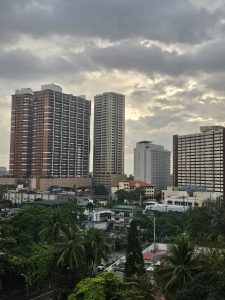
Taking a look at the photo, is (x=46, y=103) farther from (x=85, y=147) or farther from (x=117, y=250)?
(x=117, y=250)

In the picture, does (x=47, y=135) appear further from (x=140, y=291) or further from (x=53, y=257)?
(x=140, y=291)

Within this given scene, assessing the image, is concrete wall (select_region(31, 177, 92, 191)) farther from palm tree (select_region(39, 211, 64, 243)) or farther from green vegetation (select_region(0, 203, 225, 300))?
palm tree (select_region(39, 211, 64, 243))

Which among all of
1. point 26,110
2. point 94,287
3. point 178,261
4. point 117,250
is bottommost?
point 117,250

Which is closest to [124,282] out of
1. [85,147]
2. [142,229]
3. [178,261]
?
[178,261]

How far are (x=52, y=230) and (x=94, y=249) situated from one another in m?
11.4

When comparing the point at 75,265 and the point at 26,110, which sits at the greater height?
the point at 26,110

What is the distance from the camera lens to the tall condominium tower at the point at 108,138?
508 feet

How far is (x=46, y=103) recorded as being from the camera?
429ft

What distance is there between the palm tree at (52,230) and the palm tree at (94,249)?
9681 mm

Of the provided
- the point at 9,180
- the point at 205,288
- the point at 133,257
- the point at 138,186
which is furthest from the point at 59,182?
the point at 205,288

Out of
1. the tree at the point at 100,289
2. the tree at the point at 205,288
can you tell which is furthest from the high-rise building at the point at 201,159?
the tree at the point at 205,288

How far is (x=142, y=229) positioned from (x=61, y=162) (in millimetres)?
74766

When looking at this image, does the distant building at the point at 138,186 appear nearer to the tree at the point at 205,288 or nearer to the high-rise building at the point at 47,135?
the high-rise building at the point at 47,135

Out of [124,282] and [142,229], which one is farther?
[142,229]
